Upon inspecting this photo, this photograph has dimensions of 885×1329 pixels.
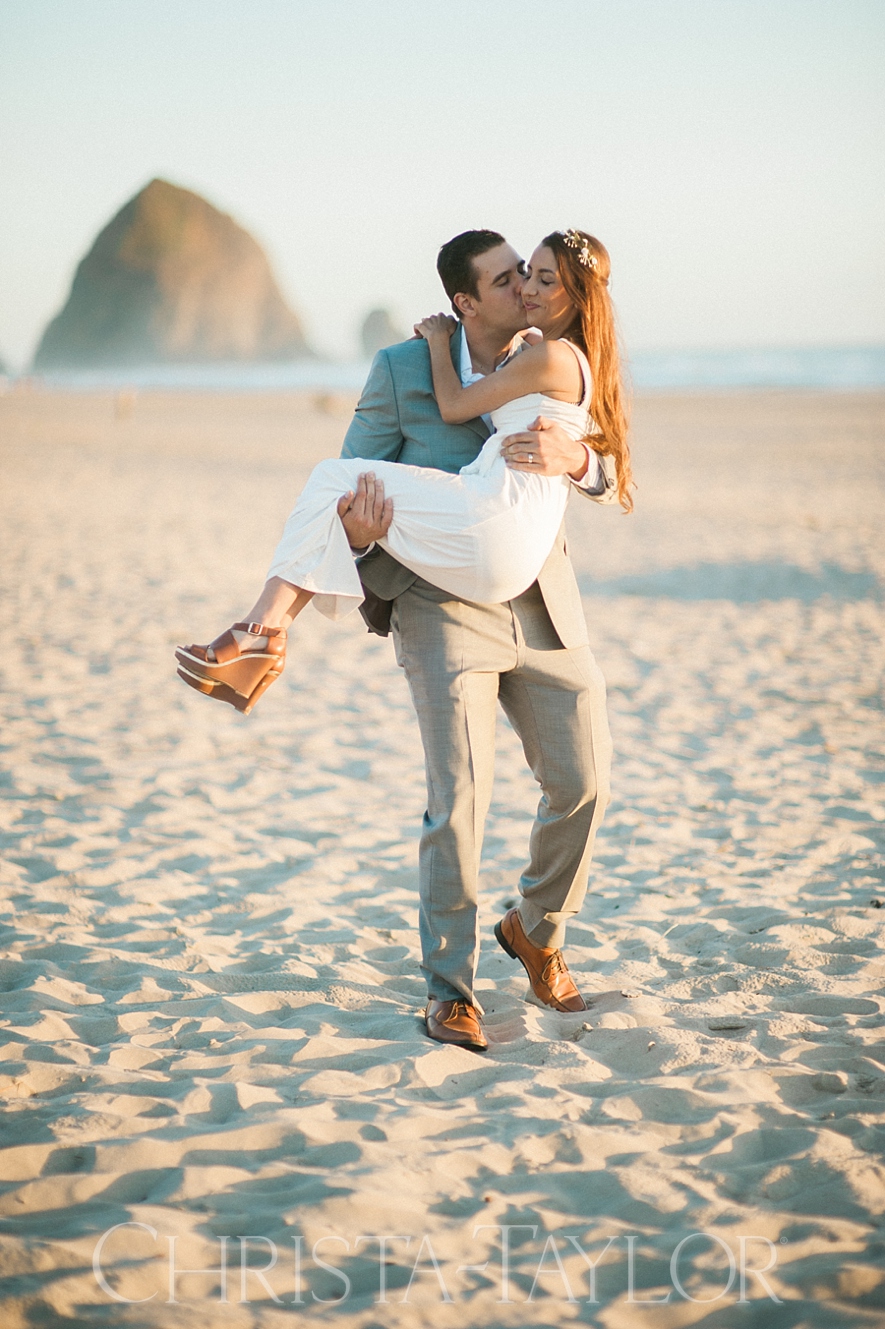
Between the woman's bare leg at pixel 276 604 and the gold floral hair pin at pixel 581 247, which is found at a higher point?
the gold floral hair pin at pixel 581 247

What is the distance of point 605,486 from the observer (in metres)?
3.09

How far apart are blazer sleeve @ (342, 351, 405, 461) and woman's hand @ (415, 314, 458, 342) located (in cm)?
13

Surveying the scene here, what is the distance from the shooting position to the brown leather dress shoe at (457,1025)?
9.84 ft

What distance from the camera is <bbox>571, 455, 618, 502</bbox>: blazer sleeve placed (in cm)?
307

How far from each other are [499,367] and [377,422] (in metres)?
0.37

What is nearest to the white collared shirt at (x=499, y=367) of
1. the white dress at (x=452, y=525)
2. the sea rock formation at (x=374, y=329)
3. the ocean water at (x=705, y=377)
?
the white dress at (x=452, y=525)

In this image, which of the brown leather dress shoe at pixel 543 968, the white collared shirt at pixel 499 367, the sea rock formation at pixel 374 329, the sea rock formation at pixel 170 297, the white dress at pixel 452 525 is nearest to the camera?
the white dress at pixel 452 525

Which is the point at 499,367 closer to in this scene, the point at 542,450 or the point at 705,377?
the point at 542,450

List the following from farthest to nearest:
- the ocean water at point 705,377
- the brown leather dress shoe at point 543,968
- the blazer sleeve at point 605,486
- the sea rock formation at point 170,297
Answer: the sea rock formation at point 170,297, the ocean water at point 705,377, the brown leather dress shoe at point 543,968, the blazer sleeve at point 605,486

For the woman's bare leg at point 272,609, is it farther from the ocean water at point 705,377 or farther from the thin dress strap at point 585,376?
the ocean water at point 705,377

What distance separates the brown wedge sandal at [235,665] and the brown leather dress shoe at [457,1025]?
1.01 metres

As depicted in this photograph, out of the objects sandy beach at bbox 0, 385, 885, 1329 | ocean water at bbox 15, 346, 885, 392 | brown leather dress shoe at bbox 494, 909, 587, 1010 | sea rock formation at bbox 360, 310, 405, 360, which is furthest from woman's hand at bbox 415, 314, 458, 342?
sea rock formation at bbox 360, 310, 405, 360

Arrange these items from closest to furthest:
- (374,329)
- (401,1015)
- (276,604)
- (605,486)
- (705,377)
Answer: (276,604) < (605,486) < (401,1015) < (705,377) < (374,329)

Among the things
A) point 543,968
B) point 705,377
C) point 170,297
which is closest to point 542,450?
point 543,968
